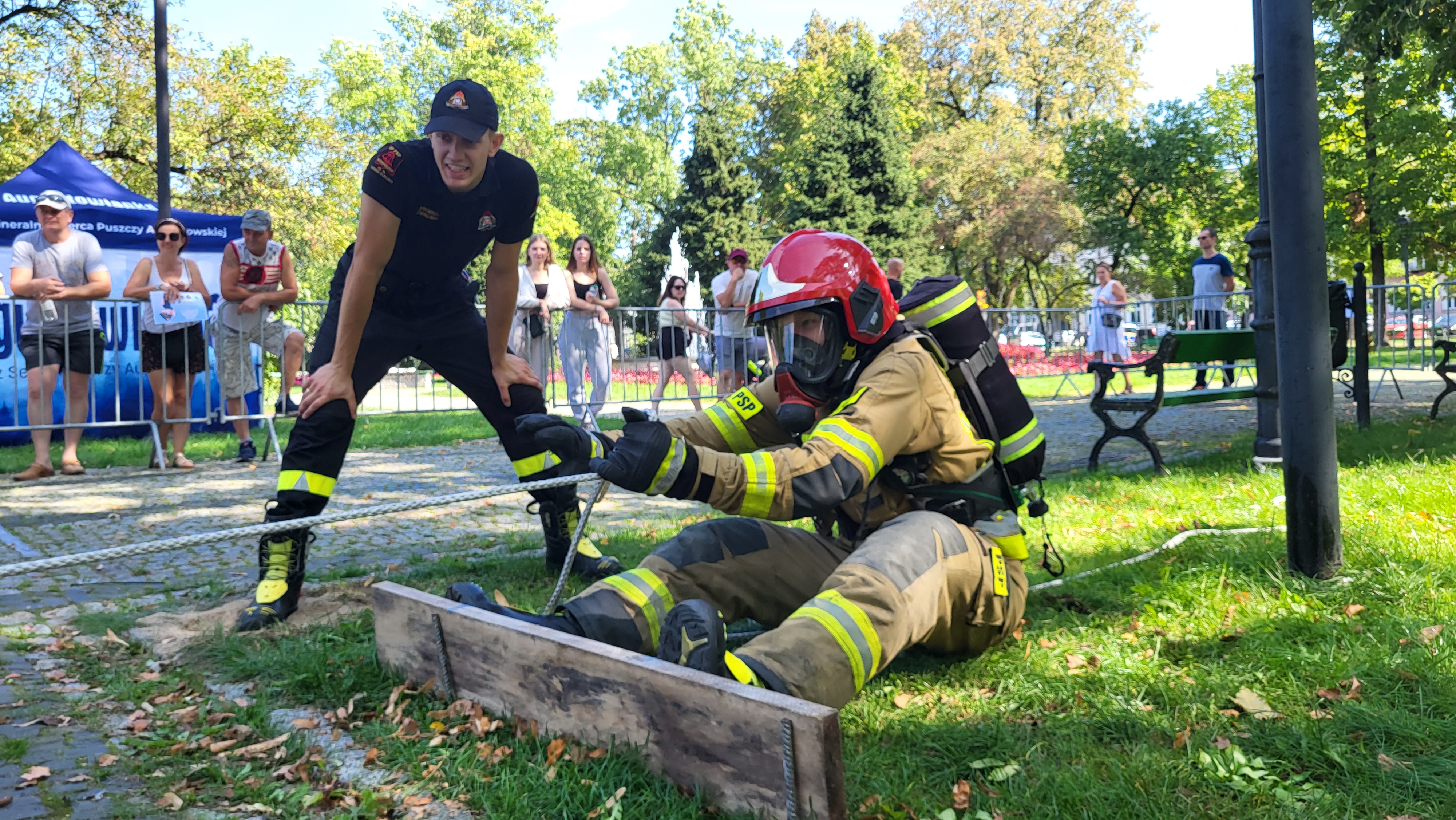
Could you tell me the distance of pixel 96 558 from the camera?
2.45 meters

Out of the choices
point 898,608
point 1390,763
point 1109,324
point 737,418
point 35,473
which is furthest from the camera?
point 1109,324

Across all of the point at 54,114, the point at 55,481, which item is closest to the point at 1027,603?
the point at 55,481

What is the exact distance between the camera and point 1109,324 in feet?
51.5

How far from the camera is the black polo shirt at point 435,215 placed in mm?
4145

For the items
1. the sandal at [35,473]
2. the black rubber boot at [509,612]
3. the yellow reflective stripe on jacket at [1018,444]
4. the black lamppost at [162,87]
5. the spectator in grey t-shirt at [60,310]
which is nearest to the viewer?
the black rubber boot at [509,612]

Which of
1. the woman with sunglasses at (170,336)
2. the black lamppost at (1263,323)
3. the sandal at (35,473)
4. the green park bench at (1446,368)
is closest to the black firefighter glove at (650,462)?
the black lamppost at (1263,323)

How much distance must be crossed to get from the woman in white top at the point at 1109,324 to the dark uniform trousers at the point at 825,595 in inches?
530

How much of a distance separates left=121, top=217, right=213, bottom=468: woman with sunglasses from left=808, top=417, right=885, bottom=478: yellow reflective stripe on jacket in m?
8.12

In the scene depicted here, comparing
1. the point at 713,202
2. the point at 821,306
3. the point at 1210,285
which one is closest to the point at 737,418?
the point at 821,306

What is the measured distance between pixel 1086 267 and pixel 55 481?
4232 cm

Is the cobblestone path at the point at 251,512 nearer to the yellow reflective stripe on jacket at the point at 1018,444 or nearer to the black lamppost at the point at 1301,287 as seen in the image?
the yellow reflective stripe on jacket at the point at 1018,444

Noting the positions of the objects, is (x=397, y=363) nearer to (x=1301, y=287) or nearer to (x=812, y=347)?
(x=812, y=347)

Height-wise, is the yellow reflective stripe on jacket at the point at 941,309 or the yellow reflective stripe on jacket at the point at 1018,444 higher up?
the yellow reflective stripe on jacket at the point at 941,309

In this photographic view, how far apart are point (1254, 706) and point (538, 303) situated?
29.4 feet
